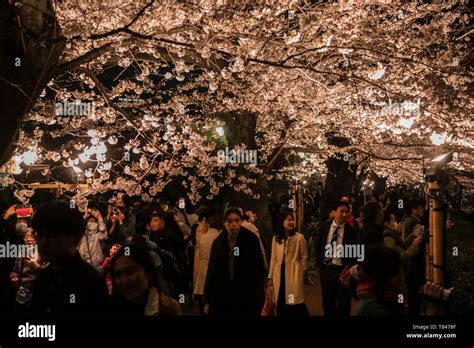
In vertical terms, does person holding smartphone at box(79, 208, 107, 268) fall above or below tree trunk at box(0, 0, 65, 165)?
below

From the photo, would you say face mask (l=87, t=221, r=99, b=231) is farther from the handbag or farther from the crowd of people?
the handbag

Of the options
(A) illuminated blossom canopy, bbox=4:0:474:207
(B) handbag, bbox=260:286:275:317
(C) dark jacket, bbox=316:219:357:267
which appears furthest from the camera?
(A) illuminated blossom canopy, bbox=4:0:474:207

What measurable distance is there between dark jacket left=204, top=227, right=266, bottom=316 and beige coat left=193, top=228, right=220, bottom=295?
5.52 ft

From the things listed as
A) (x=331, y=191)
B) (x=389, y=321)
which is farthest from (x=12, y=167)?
(x=331, y=191)

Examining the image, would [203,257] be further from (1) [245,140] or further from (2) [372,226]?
(1) [245,140]

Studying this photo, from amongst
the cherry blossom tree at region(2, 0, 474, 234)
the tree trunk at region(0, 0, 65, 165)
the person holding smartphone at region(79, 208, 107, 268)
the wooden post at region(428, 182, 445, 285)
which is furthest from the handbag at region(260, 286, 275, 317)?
the tree trunk at region(0, 0, 65, 165)

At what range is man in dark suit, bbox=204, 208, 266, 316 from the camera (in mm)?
6332

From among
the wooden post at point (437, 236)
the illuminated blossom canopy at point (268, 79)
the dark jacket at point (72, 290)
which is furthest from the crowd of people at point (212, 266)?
the illuminated blossom canopy at point (268, 79)

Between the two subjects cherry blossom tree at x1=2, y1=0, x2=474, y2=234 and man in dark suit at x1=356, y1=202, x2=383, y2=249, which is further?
cherry blossom tree at x1=2, y1=0, x2=474, y2=234

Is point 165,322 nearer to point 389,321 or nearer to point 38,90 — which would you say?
point 389,321

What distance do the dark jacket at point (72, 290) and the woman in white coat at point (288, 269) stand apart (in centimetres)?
421

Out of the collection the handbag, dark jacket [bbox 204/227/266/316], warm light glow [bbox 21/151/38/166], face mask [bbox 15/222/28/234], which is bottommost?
the handbag

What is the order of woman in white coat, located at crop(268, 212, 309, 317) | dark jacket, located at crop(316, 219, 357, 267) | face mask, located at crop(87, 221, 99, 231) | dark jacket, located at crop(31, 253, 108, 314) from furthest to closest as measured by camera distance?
face mask, located at crop(87, 221, 99, 231) < dark jacket, located at crop(316, 219, 357, 267) < woman in white coat, located at crop(268, 212, 309, 317) < dark jacket, located at crop(31, 253, 108, 314)

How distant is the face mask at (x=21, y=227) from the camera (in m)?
7.64
